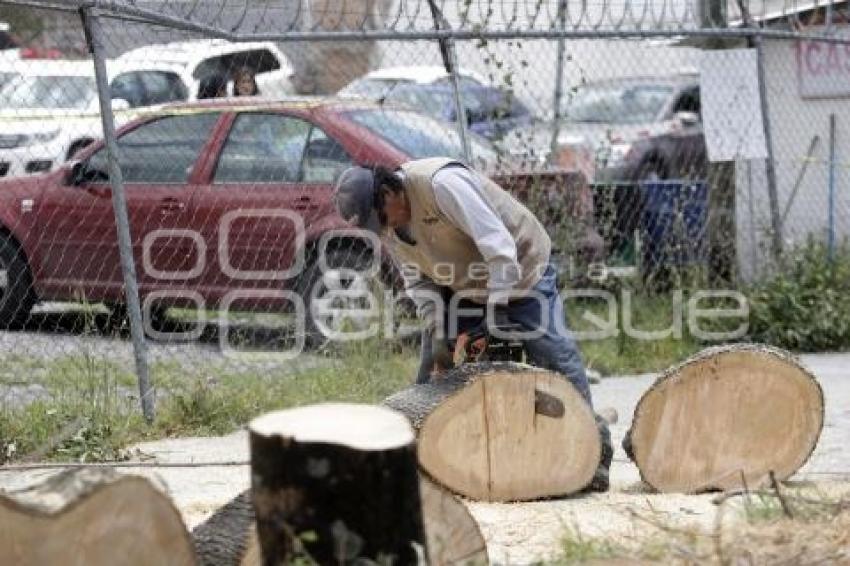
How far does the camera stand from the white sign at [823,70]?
12.3 meters

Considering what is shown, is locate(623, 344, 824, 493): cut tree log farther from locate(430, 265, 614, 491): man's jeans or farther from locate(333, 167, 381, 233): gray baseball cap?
locate(333, 167, 381, 233): gray baseball cap

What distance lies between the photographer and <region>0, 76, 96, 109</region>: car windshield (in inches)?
355

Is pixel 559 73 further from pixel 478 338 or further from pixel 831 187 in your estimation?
pixel 478 338

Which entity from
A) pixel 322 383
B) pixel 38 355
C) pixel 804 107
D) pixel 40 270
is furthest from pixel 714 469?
pixel 804 107

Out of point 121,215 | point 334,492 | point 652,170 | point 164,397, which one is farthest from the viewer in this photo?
point 652,170

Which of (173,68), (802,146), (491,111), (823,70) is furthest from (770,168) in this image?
(173,68)

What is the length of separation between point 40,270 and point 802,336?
476 cm

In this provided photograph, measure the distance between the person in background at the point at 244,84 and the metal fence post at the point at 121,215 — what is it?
2.89 metres

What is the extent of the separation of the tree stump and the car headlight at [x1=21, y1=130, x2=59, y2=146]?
5.98 meters

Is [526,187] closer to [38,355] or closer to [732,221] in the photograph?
[732,221]

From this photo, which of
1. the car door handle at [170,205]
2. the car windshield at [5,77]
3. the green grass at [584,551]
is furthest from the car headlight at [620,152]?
the green grass at [584,551]

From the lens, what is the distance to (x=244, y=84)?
439 inches

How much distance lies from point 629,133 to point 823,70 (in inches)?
151

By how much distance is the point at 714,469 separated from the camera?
265 inches
